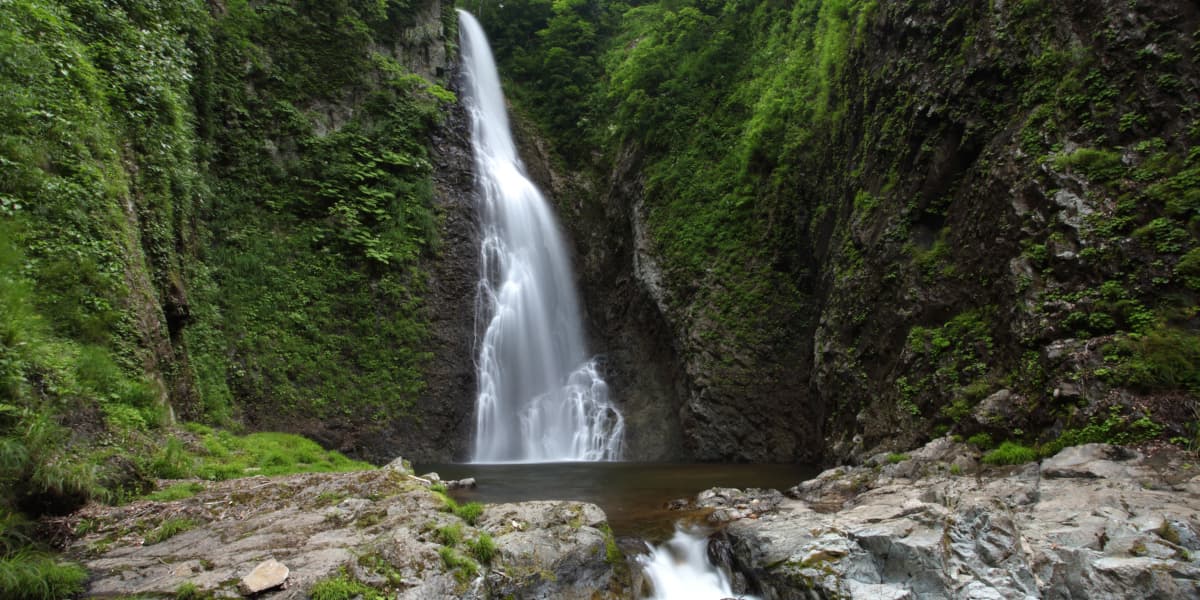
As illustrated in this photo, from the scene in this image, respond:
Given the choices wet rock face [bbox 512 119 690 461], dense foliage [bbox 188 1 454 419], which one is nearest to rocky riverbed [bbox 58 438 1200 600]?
dense foliage [bbox 188 1 454 419]

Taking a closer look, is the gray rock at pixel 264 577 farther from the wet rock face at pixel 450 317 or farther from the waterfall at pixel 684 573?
the wet rock face at pixel 450 317

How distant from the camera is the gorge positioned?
20.1ft

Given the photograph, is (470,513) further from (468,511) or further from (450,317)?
(450,317)

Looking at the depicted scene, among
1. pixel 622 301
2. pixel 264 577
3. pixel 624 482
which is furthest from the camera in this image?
pixel 622 301

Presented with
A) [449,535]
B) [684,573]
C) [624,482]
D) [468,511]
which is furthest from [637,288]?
[449,535]

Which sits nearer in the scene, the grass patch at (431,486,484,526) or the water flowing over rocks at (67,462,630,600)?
the water flowing over rocks at (67,462,630,600)

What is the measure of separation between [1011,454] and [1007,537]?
8.09 ft

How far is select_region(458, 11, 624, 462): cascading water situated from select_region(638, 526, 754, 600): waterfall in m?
10.0

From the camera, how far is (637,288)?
2027 cm

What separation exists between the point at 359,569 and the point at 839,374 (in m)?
10.7

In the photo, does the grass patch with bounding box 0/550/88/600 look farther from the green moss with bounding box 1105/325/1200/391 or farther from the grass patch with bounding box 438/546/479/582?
the green moss with bounding box 1105/325/1200/391

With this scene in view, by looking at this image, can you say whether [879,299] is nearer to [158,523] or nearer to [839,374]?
[839,374]

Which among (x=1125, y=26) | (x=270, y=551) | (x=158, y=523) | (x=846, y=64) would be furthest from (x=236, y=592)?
(x=846, y=64)

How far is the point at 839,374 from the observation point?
12812 millimetres
